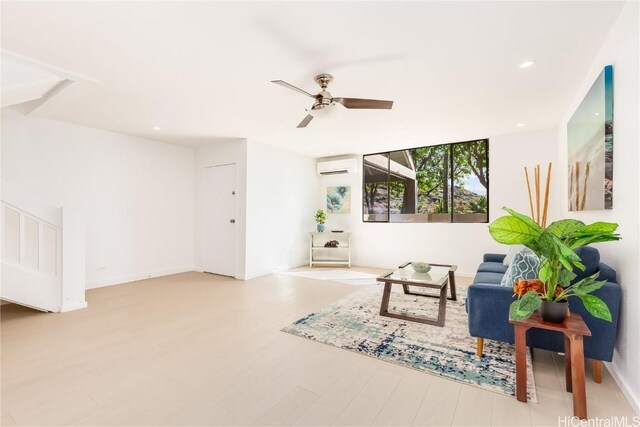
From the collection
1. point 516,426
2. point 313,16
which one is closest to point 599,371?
point 516,426

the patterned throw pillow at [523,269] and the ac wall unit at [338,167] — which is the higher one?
the ac wall unit at [338,167]

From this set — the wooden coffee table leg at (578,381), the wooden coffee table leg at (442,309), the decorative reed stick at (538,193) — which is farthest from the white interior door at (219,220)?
the decorative reed stick at (538,193)

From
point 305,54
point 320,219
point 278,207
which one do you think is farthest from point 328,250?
point 305,54

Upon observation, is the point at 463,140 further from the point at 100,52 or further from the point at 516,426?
the point at 100,52

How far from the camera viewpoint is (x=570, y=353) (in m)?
1.73

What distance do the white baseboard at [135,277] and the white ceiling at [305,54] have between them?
7.93ft

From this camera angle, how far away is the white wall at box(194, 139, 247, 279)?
4.95 metres

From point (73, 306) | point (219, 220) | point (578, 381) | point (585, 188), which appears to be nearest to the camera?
point (578, 381)

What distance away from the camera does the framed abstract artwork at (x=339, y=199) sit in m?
6.41

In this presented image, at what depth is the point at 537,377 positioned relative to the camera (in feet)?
6.52

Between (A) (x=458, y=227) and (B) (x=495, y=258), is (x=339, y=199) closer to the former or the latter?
(A) (x=458, y=227)

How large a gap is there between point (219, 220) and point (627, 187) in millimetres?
5207

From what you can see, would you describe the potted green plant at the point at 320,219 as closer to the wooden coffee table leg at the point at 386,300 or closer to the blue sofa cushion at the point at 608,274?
the wooden coffee table leg at the point at 386,300

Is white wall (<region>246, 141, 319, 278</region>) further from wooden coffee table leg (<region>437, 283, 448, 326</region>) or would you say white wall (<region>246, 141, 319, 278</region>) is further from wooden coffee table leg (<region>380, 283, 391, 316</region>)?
wooden coffee table leg (<region>437, 283, 448, 326</region>)
